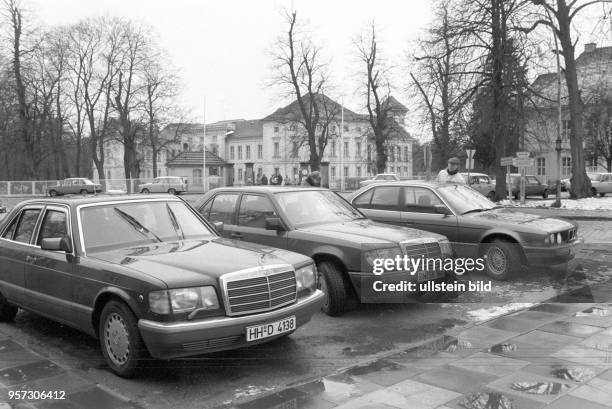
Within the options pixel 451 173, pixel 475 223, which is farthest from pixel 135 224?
pixel 451 173

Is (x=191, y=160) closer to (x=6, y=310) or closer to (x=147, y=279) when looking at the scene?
(x=6, y=310)

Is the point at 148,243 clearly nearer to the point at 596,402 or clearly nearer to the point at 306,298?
the point at 306,298

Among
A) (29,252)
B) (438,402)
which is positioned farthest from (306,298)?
(29,252)

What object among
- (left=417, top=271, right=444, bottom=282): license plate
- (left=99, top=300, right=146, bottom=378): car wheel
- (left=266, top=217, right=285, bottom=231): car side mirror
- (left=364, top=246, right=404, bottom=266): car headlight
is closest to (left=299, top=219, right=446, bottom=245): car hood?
(left=364, top=246, right=404, bottom=266): car headlight

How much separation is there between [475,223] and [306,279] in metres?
4.17

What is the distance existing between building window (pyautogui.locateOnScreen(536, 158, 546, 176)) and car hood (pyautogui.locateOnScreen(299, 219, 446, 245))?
64.9 m

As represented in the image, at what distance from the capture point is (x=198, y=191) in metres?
60.9

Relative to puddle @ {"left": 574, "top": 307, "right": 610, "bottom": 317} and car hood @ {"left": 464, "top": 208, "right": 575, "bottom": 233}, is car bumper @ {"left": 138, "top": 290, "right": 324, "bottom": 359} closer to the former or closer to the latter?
puddle @ {"left": 574, "top": 307, "right": 610, "bottom": 317}

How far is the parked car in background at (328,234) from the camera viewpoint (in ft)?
21.5

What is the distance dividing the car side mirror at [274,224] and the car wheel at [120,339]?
2.75 meters

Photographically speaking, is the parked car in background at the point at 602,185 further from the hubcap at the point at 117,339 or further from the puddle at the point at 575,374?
the hubcap at the point at 117,339

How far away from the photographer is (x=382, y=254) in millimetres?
6508

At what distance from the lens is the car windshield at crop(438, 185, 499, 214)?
913 cm

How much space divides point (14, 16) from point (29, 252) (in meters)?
46.4
